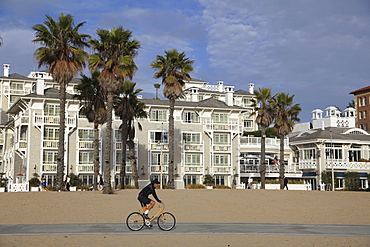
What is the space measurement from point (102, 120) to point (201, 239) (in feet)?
107

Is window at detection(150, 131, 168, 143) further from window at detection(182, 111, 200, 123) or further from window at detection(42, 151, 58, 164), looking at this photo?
window at detection(42, 151, 58, 164)

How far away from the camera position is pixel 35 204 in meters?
26.8

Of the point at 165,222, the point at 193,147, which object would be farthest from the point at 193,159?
the point at 165,222

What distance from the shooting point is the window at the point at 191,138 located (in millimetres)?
63244

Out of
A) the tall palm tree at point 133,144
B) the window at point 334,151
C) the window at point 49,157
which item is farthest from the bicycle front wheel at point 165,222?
the window at point 334,151

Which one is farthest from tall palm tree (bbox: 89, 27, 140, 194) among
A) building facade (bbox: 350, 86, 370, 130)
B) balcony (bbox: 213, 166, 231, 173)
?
building facade (bbox: 350, 86, 370, 130)

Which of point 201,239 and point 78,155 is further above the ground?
point 78,155

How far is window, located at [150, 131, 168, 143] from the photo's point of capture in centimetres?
6197

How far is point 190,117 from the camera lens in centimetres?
6412

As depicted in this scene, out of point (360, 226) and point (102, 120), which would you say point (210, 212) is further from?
point (102, 120)

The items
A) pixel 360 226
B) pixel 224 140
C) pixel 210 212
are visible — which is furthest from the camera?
pixel 224 140

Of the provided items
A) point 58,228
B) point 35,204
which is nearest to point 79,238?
point 58,228

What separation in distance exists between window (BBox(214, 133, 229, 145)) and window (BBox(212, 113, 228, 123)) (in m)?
1.87

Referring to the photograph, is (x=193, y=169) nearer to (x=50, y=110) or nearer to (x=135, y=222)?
(x=50, y=110)
